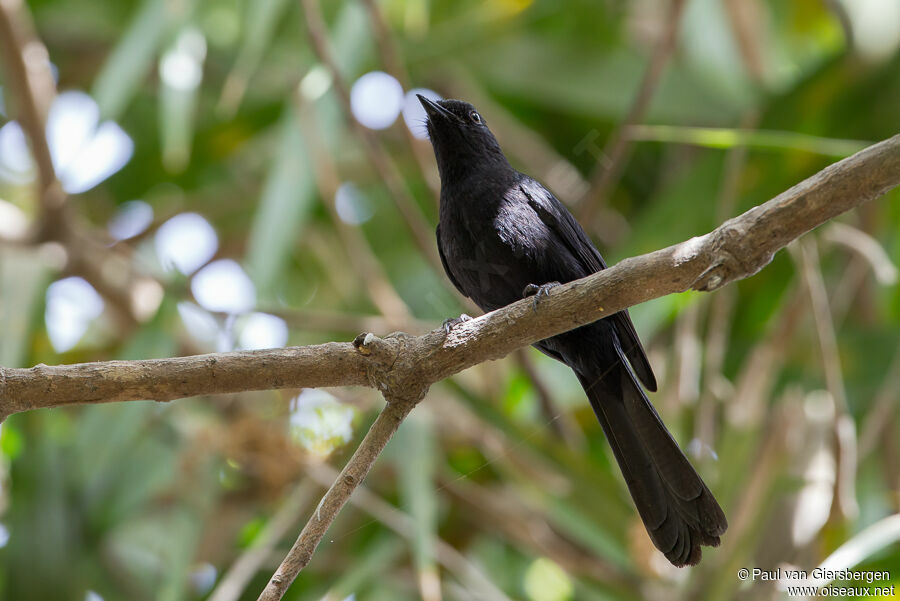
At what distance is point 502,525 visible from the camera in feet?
14.4

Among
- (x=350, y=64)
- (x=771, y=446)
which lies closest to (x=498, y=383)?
(x=771, y=446)

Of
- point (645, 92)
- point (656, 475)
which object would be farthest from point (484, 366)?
point (656, 475)

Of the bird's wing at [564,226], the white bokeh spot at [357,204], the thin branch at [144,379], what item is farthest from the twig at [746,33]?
the thin branch at [144,379]

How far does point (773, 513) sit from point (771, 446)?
0.43 metres

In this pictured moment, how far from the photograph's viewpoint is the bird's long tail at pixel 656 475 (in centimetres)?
255

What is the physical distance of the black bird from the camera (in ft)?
8.49

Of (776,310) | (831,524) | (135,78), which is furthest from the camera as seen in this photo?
(776,310)

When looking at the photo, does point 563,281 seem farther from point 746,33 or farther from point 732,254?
point 746,33

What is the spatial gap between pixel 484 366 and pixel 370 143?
4.82 feet

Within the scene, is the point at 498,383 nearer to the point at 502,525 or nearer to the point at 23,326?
the point at 502,525

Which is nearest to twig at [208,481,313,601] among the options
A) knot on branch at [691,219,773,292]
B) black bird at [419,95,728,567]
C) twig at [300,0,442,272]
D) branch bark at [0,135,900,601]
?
black bird at [419,95,728,567]

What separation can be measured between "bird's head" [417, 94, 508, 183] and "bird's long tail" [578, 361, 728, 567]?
968mm

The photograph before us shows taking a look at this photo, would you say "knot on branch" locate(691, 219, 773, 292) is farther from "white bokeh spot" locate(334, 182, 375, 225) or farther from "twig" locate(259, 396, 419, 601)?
"white bokeh spot" locate(334, 182, 375, 225)

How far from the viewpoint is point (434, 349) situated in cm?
230
